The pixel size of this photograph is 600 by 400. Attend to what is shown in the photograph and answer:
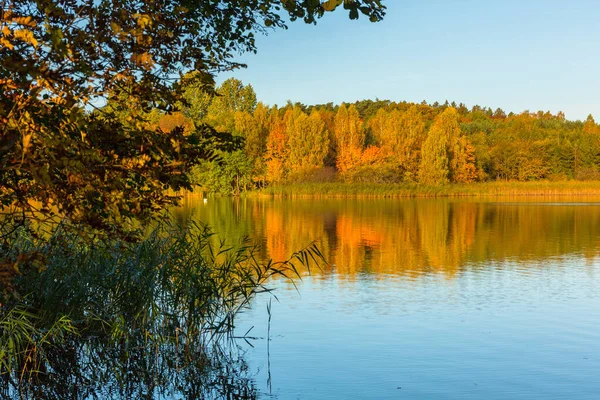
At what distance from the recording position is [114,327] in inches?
305

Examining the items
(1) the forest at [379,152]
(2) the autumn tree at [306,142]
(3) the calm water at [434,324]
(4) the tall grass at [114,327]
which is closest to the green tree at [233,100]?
(1) the forest at [379,152]

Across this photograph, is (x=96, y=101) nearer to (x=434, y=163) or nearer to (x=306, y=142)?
(x=434, y=163)

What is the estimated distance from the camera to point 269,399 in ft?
24.5

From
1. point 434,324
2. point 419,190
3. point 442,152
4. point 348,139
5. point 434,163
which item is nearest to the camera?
point 434,324

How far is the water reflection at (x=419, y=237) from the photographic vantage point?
61.4 feet

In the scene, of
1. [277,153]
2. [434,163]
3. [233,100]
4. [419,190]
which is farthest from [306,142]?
[233,100]

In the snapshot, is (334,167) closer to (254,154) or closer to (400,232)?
(254,154)

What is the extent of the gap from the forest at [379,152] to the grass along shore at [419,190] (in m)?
3.21

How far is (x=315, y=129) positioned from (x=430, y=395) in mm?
67074

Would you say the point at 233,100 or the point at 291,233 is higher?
the point at 233,100

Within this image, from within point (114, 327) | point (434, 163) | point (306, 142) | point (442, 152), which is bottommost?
point (114, 327)

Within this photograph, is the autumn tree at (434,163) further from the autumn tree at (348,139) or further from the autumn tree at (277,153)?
the autumn tree at (277,153)

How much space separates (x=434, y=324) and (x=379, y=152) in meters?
62.9

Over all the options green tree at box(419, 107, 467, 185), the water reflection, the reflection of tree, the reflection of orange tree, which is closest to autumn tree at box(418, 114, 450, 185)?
green tree at box(419, 107, 467, 185)
